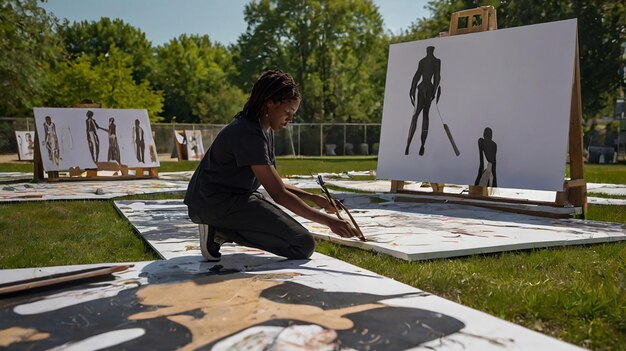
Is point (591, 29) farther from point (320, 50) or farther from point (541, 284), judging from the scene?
point (541, 284)

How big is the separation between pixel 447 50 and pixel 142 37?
185 feet

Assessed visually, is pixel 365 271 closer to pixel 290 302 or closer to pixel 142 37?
pixel 290 302

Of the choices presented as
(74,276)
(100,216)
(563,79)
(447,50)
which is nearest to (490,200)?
(563,79)

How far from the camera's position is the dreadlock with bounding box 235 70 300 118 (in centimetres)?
391

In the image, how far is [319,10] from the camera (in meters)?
Answer: 42.3

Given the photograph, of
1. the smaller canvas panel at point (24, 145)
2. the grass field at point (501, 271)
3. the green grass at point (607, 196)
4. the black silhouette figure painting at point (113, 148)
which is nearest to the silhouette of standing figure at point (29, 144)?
the smaller canvas panel at point (24, 145)

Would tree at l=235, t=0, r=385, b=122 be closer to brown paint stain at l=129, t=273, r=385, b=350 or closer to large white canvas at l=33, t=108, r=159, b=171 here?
large white canvas at l=33, t=108, r=159, b=171

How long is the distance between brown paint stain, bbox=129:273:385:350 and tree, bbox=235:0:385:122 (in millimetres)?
39333

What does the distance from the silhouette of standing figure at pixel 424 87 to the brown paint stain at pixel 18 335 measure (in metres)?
5.85

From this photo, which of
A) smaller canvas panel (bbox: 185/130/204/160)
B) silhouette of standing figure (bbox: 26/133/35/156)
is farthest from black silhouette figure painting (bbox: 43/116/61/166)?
smaller canvas panel (bbox: 185/130/204/160)

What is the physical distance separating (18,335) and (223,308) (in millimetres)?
844

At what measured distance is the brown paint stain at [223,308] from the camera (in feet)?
8.54

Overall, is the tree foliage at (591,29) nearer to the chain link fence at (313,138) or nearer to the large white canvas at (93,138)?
the chain link fence at (313,138)

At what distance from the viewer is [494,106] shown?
714 centimetres
